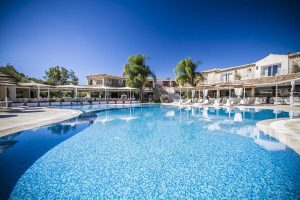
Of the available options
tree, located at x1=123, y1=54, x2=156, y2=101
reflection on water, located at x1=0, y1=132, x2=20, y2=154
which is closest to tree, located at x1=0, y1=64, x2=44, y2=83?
tree, located at x1=123, y1=54, x2=156, y2=101

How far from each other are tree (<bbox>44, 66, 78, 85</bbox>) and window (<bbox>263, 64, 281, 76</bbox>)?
153 ft

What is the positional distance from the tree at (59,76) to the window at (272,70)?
1836 inches

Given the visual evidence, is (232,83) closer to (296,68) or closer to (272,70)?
(272,70)

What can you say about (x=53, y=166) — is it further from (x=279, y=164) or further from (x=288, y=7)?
(x=288, y=7)

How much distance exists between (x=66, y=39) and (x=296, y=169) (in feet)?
78.0

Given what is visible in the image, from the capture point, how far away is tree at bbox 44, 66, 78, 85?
42906 mm

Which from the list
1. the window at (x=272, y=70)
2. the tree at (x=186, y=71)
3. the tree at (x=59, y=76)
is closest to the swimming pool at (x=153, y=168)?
the window at (x=272, y=70)

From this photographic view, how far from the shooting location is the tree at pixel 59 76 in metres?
42.9

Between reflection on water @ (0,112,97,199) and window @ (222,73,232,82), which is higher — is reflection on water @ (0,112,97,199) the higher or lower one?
the lower one

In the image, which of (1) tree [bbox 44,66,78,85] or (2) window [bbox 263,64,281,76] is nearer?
(2) window [bbox 263,64,281,76]

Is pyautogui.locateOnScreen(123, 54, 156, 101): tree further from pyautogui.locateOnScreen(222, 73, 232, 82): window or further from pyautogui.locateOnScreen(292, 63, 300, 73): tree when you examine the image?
pyautogui.locateOnScreen(292, 63, 300, 73): tree

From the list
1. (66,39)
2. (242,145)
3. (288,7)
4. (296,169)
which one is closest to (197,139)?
(242,145)

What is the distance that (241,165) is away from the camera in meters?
4.12

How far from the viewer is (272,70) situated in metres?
23.5
